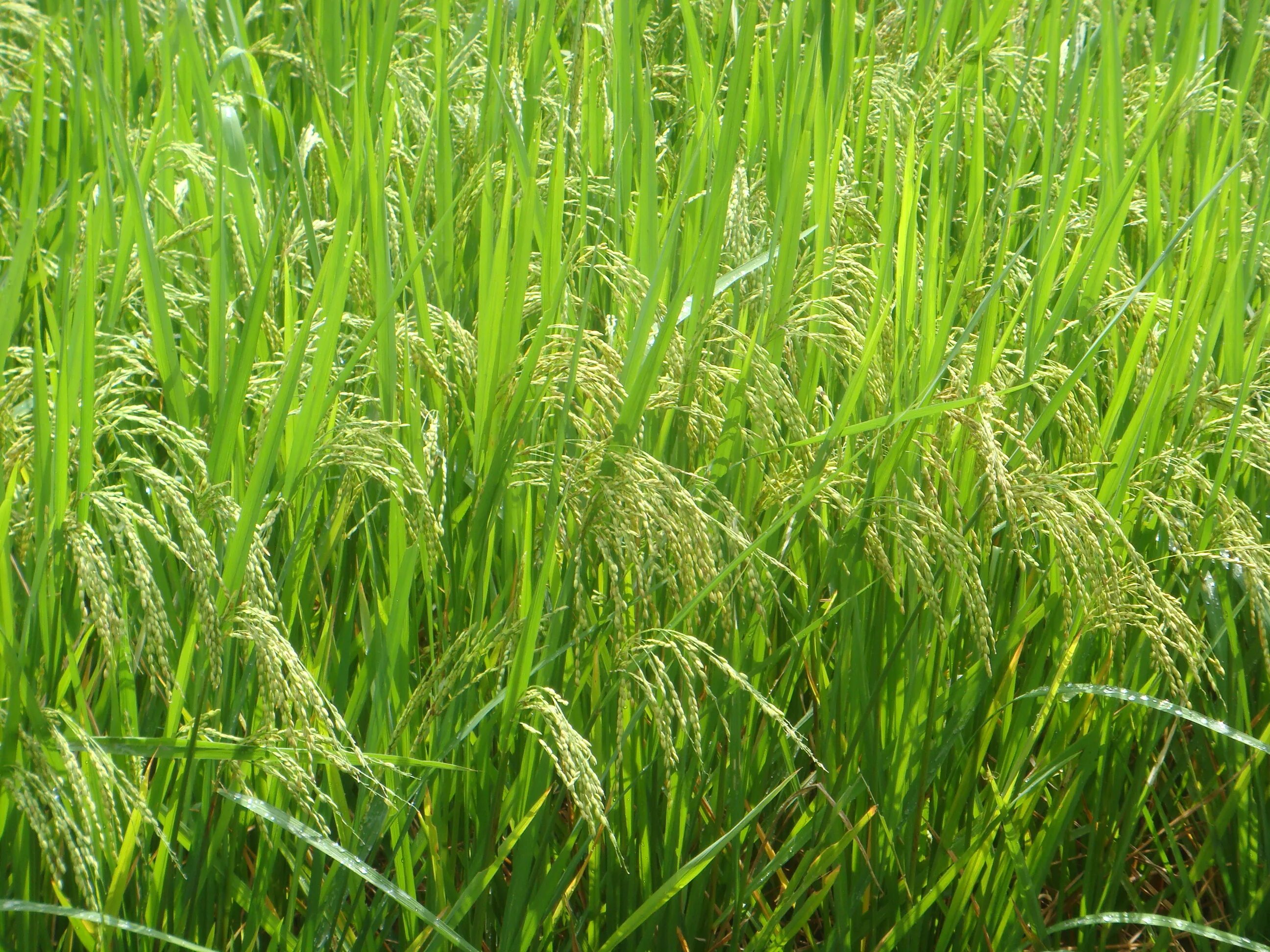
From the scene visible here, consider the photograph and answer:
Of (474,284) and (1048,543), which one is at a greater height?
(474,284)

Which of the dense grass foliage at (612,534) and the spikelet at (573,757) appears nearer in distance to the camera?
the spikelet at (573,757)

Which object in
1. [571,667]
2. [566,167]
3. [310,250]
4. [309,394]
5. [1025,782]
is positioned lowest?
[1025,782]

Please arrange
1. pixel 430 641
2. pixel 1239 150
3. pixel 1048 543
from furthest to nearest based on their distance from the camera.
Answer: pixel 1239 150, pixel 1048 543, pixel 430 641

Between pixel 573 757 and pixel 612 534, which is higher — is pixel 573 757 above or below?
below

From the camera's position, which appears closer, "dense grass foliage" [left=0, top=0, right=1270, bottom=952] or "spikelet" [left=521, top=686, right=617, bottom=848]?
"spikelet" [left=521, top=686, right=617, bottom=848]

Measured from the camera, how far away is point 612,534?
105cm

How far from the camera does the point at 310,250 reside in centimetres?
→ 147

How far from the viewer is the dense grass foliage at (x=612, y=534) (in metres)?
1.05

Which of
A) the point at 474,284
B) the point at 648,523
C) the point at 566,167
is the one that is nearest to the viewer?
the point at 648,523

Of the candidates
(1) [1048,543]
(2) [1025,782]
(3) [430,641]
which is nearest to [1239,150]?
(1) [1048,543]

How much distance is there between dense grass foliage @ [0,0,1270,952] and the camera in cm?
105

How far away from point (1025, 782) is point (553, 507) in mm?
640

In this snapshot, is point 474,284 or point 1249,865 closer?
point 1249,865

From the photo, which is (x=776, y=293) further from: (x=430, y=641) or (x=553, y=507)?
(x=430, y=641)
